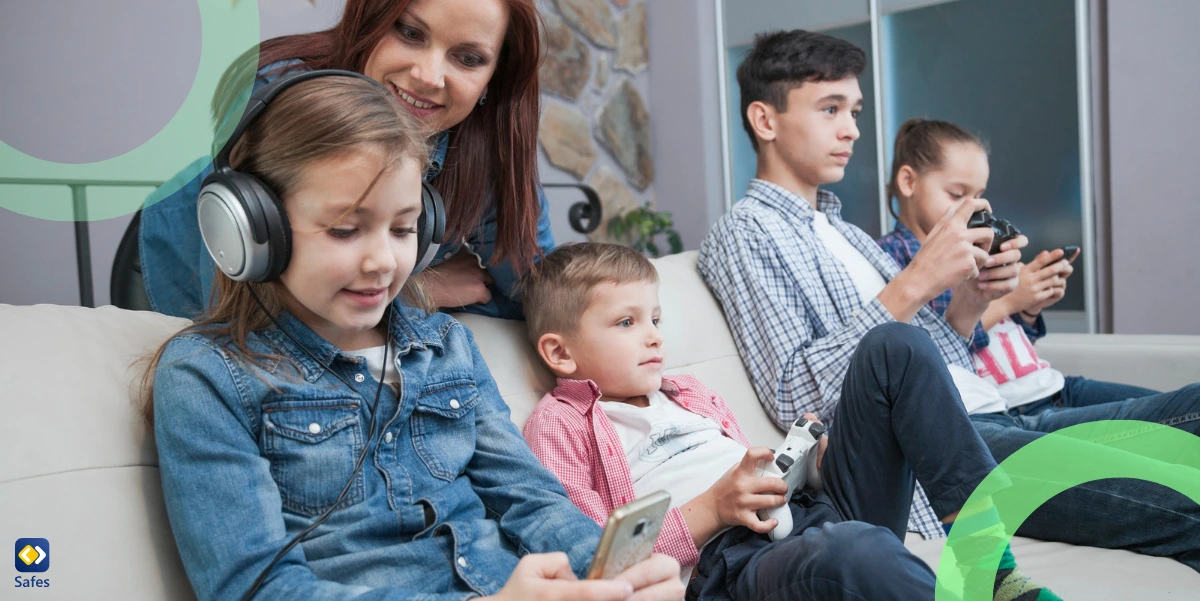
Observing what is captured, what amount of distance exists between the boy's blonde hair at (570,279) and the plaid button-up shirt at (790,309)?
308 millimetres

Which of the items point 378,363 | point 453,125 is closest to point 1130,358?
point 453,125

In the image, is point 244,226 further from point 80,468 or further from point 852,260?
point 852,260

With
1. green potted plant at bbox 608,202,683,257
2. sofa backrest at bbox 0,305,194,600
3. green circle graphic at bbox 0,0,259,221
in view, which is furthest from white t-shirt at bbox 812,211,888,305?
green potted plant at bbox 608,202,683,257

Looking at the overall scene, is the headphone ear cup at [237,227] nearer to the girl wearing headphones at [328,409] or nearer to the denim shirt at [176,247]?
the girl wearing headphones at [328,409]

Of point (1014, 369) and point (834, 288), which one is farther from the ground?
point (834, 288)

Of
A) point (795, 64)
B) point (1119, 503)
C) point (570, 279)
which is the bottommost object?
point (1119, 503)

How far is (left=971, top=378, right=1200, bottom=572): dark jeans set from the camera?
1228 millimetres

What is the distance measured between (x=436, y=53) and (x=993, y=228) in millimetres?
995

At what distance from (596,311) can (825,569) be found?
53cm

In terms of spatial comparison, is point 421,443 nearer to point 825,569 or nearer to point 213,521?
point 213,521

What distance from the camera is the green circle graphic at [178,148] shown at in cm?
113

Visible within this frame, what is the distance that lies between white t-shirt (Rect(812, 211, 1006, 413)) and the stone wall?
6.01 feet

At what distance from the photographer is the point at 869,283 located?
1772 millimetres

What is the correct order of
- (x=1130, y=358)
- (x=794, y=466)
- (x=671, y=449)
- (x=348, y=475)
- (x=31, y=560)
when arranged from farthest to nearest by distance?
(x=1130, y=358), (x=671, y=449), (x=794, y=466), (x=348, y=475), (x=31, y=560)
